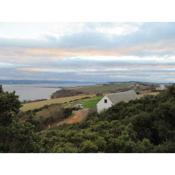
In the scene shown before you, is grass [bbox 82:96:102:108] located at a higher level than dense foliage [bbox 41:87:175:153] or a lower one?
higher

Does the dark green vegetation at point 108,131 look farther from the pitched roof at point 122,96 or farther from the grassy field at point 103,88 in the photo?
the grassy field at point 103,88

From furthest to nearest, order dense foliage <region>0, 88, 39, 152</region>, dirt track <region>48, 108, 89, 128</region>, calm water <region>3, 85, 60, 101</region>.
A: dirt track <region>48, 108, 89, 128</region>
calm water <region>3, 85, 60, 101</region>
dense foliage <region>0, 88, 39, 152</region>

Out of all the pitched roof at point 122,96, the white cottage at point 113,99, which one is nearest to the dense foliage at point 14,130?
the white cottage at point 113,99

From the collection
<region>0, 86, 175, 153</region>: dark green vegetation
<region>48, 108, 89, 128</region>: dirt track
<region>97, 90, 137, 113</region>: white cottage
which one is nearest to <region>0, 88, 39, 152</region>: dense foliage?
<region>0, 86, 175, 153</region>: dark green vegetation

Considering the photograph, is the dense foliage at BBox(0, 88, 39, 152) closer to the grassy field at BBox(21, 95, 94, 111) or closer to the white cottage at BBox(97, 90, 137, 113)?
the grassy field at BBox(21, 95, 94, 111)

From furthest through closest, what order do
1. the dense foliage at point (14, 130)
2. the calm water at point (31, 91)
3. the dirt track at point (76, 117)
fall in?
the dirt track at point (76, 117) → the calm water at point (31, 91) → the dense foliage at point (14, 130)

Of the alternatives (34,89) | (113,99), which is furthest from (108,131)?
(34,89)

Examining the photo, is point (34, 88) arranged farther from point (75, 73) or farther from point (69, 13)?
point (69, 13)
